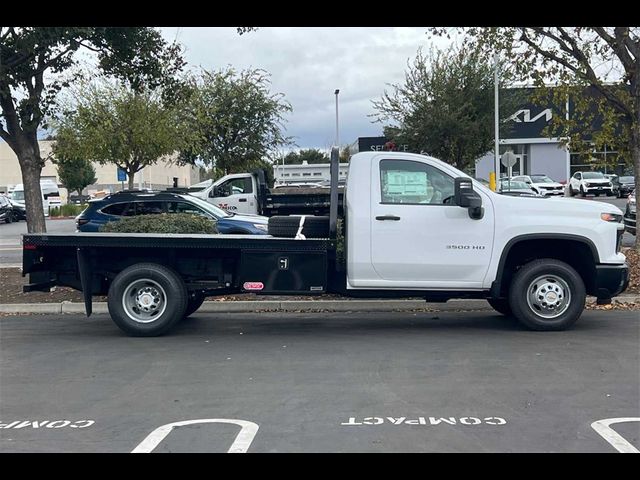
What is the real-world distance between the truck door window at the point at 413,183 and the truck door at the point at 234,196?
42.5 ft

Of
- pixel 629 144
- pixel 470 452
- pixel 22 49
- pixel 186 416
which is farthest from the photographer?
pixel 629 144

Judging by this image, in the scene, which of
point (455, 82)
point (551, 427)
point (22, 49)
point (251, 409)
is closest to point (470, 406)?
point (551, 427)

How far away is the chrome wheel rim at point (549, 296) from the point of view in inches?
354

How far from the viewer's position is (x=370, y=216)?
29.1ft

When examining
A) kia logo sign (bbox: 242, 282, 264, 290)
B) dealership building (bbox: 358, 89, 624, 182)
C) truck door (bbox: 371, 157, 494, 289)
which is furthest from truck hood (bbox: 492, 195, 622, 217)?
dealership building (bbox: 358, 89, 624, 182)

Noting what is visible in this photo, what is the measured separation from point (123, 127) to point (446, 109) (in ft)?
40.6

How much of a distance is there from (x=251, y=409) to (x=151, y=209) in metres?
10.2

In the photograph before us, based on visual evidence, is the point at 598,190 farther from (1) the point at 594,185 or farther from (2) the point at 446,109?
(2) the point at 446,109

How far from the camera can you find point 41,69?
42.4ft

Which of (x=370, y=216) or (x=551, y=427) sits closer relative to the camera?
(x=551, y=427)

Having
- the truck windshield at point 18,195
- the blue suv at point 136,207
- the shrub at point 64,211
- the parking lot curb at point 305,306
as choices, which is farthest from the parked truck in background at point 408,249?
the shrub at point 64,211

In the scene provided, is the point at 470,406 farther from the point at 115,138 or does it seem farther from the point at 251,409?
the point at 115,138

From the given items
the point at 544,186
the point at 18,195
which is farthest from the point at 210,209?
the point at 18,195

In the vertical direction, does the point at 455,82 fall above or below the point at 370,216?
above
